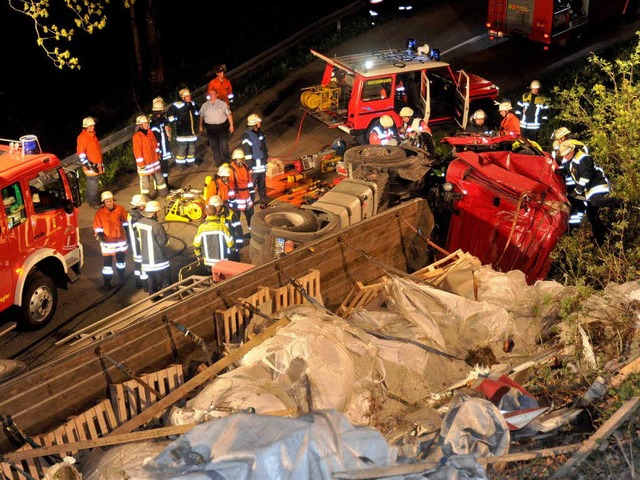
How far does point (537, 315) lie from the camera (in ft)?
28.9

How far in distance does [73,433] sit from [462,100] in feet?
34.6

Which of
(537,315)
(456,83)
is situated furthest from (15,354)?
(456,83)

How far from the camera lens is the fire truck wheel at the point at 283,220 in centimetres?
1012

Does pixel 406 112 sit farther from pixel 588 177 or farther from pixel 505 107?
pixel 588 177

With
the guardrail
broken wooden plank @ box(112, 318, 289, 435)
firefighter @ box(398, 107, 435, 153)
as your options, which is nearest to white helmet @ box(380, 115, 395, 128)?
firefighter @ box(398, 107, 435, 153)

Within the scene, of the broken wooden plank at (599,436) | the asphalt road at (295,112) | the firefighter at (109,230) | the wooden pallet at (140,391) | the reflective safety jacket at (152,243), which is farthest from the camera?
the firefighter at (109,230)

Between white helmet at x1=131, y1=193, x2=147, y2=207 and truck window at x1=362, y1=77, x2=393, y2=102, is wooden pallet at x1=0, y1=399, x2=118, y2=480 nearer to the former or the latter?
white helmet at x1=131, y1=193, x2=147, y2=207

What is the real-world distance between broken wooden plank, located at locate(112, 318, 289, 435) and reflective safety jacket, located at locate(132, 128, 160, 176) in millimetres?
6669

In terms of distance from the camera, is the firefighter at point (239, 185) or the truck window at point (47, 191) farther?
the firefighter at point (239, 185)

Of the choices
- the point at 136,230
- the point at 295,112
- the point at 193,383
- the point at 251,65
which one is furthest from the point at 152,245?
the point at 251,65

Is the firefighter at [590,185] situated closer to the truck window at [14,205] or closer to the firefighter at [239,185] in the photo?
the firefighter at [239,185]

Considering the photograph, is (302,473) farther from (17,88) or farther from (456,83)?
(17,88)

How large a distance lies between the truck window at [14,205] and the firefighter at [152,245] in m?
1.45

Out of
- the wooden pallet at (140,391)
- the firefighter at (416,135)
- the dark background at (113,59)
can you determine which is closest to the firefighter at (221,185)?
the firefighter at (416,135)
